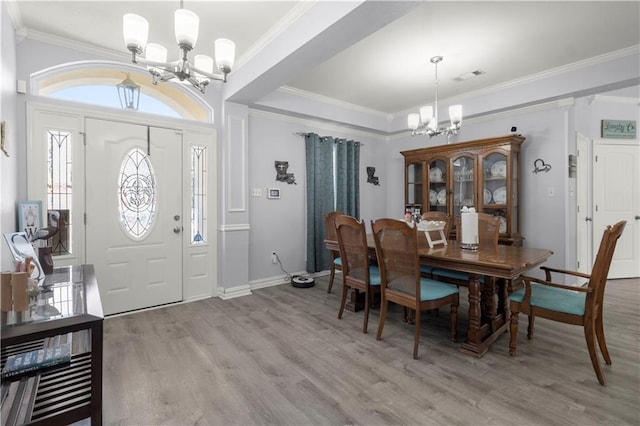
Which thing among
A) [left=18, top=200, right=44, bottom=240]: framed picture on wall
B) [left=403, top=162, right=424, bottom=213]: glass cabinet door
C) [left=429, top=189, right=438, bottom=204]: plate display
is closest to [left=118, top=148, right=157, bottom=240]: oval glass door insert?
[left=18, top=200, right=44, bottom=240]: framed picture on wall

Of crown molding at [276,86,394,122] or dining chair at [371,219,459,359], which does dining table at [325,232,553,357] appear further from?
crown molding at [276,86,394,122]

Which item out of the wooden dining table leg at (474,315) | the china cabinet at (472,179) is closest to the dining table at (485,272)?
the wooden dining table leg at (474,315)

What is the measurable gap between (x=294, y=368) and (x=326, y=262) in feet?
8.66

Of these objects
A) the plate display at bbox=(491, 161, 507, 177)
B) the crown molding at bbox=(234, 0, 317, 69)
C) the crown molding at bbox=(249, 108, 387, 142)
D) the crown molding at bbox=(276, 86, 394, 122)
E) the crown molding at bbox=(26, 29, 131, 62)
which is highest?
the crown molding at bbox=(276, 86, 394, 122)

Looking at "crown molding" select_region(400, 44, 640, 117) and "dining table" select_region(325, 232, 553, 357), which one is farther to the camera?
"crown molding" select_region(400, 44, 640, 117)

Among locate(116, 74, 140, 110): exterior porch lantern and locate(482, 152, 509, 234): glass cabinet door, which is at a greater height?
locate(116, 74, 140, 110): exterior porch lantern

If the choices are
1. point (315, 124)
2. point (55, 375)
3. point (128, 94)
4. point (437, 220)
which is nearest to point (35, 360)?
point (55, 375)

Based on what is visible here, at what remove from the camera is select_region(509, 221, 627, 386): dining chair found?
1.95 meters

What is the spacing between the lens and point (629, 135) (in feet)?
15.4

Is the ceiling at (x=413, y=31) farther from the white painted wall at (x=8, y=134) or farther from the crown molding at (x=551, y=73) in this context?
the white painted wall at (x=8, y=134)

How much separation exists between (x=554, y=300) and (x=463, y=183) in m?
2.48

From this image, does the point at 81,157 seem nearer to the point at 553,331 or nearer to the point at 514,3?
the point at 514,3

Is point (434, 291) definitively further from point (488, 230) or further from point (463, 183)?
point (463, 183)

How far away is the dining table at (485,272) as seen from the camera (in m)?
2.10
